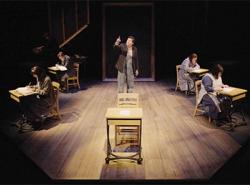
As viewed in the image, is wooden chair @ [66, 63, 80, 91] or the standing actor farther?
wooden chair @ [66, 63, 80, 91]

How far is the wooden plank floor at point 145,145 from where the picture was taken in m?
5.21

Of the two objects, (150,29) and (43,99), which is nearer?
(43,99)

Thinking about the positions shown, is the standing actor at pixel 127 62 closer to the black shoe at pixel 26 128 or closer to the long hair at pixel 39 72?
the long hair at pixel 39 72

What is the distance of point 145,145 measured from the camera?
6.20m

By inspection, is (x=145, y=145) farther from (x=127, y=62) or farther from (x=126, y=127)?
(x=127, y=62)

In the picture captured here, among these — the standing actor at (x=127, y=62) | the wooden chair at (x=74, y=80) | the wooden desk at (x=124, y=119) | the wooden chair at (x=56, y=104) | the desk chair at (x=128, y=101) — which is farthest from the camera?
the wooden chair at (x=74, y=80)

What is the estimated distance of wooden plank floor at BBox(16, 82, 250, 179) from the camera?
521 cm

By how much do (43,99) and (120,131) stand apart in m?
2.04

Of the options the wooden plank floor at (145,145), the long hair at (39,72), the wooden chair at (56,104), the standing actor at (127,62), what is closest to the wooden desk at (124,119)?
A: the wooden plank floor at (145,145)

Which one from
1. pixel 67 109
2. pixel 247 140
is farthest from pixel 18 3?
pixel 247 140

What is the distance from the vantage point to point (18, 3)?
11.0m

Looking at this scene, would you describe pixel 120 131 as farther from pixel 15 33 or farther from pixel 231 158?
pixel 15 33

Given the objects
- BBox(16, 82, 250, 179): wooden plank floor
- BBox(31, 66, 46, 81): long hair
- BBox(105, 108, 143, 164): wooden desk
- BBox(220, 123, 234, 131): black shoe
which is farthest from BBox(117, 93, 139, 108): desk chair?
BBox(220, 123, 234, 131): black shoe

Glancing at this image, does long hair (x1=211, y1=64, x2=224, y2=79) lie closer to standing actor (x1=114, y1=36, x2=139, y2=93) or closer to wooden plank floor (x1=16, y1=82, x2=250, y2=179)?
wooden plank floor (x1=16, y1=82, x2=250, y2=179)
